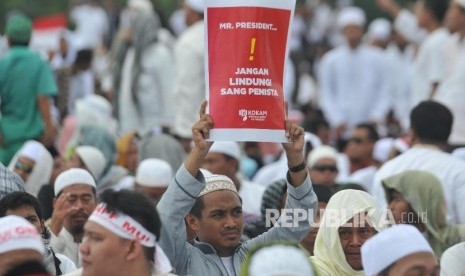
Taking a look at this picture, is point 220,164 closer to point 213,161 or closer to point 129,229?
point 213,161

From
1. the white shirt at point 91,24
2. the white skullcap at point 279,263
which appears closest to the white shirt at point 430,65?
the white skullcap at point 279,263

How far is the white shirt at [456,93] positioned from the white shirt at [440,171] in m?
3.10

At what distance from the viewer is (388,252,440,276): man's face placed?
6.75m

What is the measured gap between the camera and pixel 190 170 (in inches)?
294

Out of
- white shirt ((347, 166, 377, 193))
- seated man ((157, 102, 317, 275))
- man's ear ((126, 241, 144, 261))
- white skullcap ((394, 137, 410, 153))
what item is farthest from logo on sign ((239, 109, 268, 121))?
white shirt ((347, 166, 377, 193))

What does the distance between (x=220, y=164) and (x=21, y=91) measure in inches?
109

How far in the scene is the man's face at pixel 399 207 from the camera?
31.3 ft

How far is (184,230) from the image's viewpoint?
7551 mm

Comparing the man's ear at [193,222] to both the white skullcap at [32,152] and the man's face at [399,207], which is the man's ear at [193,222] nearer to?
the man's face at [399,207]

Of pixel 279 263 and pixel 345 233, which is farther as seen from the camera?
pixel 345 233

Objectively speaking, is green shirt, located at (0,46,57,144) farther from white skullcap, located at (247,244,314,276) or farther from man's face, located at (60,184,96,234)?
white skullcap, located at (247,244,314,276)

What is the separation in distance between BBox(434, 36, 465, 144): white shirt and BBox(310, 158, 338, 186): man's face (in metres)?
1.56

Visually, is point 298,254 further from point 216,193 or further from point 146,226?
point 216,193

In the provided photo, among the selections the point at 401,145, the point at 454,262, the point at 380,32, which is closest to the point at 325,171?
the point at 401,145
